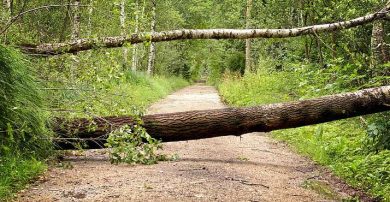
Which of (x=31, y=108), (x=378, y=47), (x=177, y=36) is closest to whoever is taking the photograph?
(x=31, y=108)

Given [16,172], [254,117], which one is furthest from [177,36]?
[16,172]

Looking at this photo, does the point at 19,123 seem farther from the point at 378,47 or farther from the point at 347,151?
the point at 378,47

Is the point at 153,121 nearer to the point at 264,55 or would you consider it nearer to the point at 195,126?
the point at 195,126

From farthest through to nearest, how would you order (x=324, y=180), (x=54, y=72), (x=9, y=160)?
1. (x=54, y=72)
2. (x=324, y=180)
3. (x=9, y=160)

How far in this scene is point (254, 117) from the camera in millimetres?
7477

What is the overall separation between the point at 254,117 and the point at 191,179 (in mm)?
1957

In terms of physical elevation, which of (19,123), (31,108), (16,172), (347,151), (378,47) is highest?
(378,47)

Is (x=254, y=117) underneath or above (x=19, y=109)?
underneath

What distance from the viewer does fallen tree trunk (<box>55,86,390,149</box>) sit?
7.28 meters

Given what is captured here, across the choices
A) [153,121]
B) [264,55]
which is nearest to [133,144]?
[153,121]

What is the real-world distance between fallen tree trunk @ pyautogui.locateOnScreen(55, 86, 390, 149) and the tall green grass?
123cm

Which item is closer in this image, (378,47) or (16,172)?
(16,172)

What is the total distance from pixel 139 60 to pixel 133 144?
97.2ft

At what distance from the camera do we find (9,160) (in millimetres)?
5398
